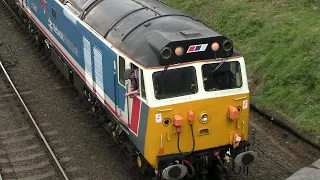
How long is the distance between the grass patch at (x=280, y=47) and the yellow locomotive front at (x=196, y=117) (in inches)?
121

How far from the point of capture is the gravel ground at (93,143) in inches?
416

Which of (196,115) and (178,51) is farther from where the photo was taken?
(196,115)

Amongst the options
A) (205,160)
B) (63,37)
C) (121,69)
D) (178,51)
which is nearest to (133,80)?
(121,69)

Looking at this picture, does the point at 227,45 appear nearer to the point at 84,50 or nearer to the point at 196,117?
the point at 196,117

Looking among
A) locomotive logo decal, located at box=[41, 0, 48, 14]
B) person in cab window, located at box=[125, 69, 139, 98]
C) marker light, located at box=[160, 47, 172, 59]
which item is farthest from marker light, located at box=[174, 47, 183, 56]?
Answer: locomotive logo decal, located at box=[41, 0, 48, 14]

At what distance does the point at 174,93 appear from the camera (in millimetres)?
8688

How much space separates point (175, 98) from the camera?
860 cm

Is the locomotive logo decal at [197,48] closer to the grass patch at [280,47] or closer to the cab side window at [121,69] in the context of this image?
the cab side window at [121,69]

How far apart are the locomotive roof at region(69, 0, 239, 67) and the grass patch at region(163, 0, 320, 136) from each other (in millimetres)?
3914

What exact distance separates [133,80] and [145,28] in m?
1.25

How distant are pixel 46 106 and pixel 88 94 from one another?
2.10 metres

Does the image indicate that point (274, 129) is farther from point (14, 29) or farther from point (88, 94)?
point (14, 29)

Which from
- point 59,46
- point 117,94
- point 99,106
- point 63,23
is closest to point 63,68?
point 59,46

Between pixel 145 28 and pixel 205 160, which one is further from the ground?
pixel 145 28
